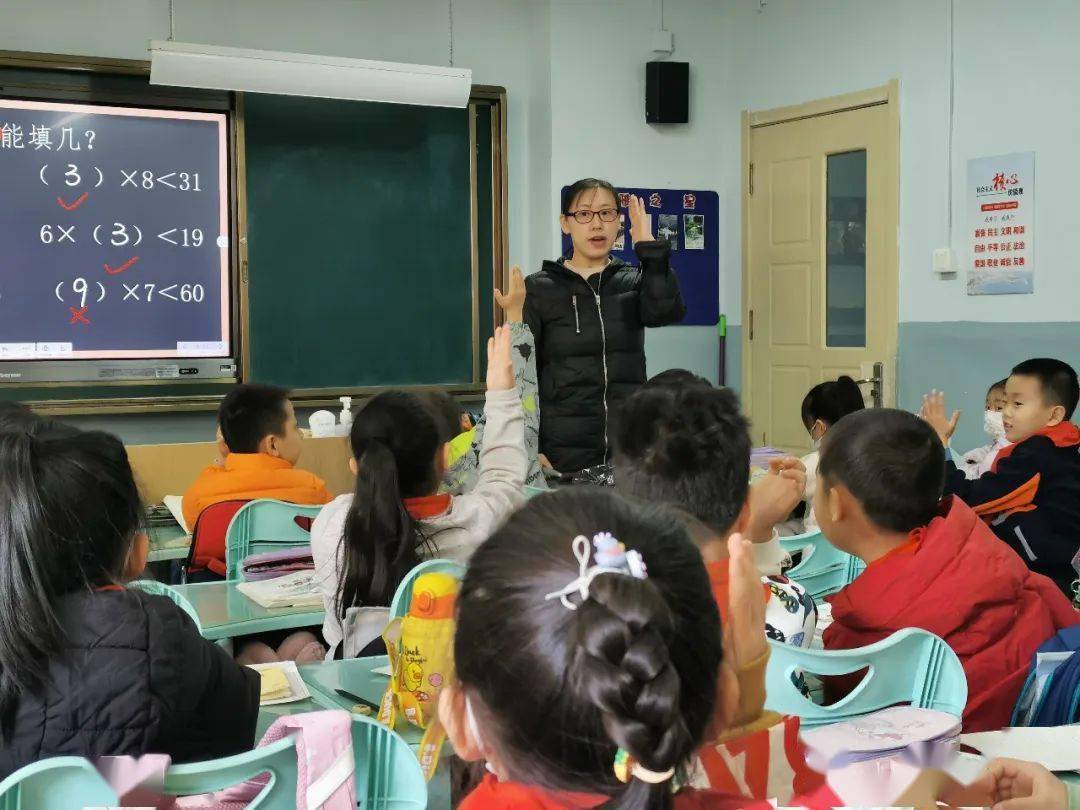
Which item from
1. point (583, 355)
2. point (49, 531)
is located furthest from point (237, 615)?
point (583, 355)

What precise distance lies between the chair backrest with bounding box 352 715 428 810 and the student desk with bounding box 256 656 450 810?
272 mm

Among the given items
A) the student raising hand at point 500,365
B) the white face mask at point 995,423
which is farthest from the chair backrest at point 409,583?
the white face mask at point 995,423

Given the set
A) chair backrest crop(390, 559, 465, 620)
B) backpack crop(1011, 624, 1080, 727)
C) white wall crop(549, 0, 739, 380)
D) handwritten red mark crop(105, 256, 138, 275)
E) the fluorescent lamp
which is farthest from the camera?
white wall crop(549, 0, 739, 380)

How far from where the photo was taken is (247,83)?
4578 millimetres

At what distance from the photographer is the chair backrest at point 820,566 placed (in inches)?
97.3

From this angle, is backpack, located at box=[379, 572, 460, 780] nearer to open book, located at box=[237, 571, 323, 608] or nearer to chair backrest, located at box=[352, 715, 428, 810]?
chair backrest, located at box=[352, 715, 428, 810]

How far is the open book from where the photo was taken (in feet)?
7.54

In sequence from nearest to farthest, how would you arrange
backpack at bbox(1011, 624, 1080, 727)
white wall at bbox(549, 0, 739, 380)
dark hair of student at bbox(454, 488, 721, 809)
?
dark hair of student at bbox(454, 488, 721, 809)
backpack at bbox(1011, 624, 1080, 727)
white wall at bbox(549, 0, 739, 380)

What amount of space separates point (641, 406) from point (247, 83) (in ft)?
11.1

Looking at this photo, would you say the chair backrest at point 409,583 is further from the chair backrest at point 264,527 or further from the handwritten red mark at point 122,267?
the handwritten red mark at point 122,267

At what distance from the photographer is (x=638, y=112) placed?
5.59 meters

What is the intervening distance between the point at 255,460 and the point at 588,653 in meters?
2.39

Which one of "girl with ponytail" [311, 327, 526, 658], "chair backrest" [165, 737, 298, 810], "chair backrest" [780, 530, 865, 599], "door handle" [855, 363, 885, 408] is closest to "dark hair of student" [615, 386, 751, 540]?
"girl with ponytail" [311, 327, 526, 658]

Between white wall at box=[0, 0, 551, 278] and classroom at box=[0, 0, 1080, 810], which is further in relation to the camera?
white wall at box=[0, 0, 551, 278]
